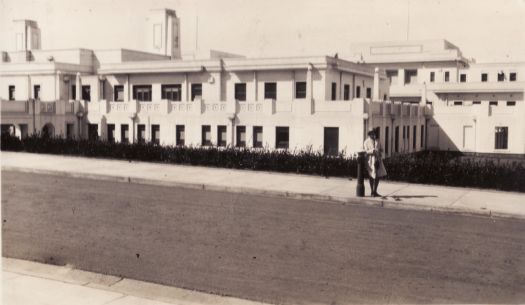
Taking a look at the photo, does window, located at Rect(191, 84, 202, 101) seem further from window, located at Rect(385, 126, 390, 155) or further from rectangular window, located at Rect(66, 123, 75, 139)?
window, located at Rect(385, 126, 390, 155)

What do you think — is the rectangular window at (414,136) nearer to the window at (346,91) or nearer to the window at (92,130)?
the window at (346,91)

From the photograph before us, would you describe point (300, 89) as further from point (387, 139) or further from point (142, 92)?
point (142, 92)

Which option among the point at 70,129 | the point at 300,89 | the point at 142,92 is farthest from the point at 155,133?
the point at 300,89

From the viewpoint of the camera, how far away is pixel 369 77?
40562 mm

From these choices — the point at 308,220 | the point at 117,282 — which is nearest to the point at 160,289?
the point at 117,282

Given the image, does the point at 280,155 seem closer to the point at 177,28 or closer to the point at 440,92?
the point at 440,92

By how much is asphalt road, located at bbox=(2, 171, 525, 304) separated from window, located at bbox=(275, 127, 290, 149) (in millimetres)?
15910

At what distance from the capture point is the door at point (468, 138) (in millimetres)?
40281

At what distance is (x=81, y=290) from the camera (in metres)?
6.49

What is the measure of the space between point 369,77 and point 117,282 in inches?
1401

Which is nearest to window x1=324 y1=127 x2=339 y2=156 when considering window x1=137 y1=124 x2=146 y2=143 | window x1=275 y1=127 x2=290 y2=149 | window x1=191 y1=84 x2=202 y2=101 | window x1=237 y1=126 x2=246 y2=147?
window x1=275 y1=127 x2=290 y2=149

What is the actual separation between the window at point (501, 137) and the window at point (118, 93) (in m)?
27.8

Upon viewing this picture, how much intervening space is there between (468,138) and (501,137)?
239cm

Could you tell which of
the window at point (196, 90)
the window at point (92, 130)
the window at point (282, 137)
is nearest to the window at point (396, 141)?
the window at point (282, 137)
